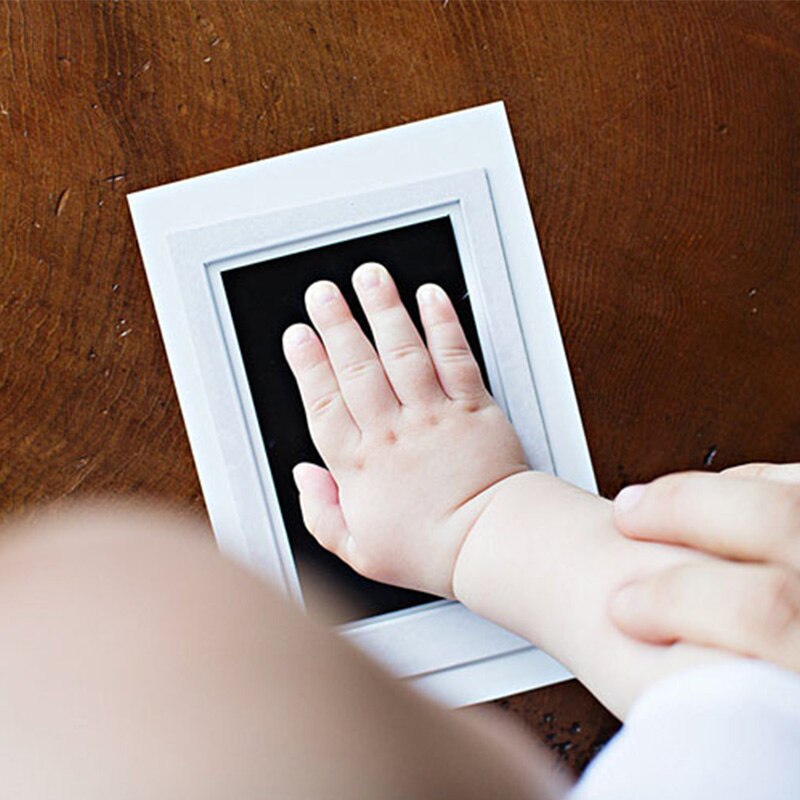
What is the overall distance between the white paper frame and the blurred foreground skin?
9.2 inches

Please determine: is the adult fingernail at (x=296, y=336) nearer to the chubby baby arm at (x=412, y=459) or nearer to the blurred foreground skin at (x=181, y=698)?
the chubby baby arm at (x=412, y=459)

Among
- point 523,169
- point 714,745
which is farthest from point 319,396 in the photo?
A: point 714,745

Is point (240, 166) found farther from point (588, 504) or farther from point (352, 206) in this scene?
point (588, 504)

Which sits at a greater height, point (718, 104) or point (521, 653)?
point (718, 104)

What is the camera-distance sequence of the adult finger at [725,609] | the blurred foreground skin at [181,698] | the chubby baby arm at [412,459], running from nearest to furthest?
the blurred foreground skin at [181,698]
the adult finger at [725,609]
the chubby baby arm at [412,459]

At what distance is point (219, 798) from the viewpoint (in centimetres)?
24

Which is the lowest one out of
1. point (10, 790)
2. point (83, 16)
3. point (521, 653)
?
point (521, 653)

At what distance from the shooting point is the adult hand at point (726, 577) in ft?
1.29

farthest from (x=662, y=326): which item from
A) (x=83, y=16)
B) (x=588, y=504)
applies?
(x=83, y=16)

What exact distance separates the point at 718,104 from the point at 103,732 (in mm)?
448

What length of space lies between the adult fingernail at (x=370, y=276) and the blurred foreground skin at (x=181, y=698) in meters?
0.26

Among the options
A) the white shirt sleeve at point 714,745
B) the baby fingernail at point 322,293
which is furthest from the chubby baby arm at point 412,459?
the white shirt sleeve at point 714,745

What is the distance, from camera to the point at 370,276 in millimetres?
540

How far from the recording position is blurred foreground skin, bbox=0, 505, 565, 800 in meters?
→ 0.24
